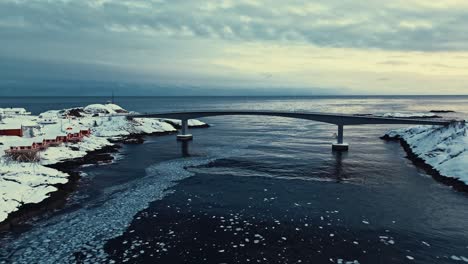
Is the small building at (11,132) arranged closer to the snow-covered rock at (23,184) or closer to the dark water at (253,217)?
the snow-covered rock at (23,184)

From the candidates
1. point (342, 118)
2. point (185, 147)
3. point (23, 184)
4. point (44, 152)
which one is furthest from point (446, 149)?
point (44, 152)

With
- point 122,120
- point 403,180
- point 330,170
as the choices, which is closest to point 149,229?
point 330,170

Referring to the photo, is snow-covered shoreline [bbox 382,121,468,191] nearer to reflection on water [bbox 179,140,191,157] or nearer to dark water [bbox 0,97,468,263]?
dark water [bbox 0,97,468,263]

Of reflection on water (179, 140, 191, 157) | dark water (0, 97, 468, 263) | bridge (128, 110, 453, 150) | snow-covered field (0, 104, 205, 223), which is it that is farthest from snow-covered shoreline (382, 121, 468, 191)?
snow-covered field (0, 104, 205, 223)

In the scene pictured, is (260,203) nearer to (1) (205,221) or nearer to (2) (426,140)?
(1) (205,221)

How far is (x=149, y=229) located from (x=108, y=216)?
16.9 ft

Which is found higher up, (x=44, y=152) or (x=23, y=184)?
(x=44, y=152)

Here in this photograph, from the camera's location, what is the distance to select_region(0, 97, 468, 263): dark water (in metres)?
23.1

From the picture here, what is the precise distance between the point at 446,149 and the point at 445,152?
89 cm

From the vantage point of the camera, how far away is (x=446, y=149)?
Answer: 2071 inches

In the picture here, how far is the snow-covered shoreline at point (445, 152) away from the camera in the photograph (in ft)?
139

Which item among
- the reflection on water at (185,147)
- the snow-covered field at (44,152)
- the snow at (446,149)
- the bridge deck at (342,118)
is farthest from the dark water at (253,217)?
the bridge deck at (342,118)

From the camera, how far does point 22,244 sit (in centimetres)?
2433

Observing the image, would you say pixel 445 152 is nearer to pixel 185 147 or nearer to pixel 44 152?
pixel 185 147
